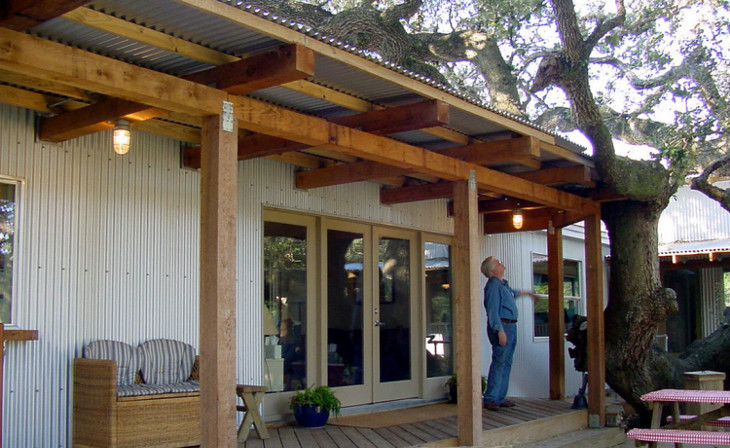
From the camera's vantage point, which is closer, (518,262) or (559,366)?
(559,366)

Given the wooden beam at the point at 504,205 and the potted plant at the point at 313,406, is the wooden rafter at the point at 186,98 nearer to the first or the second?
the potted plant at the point at 313,406

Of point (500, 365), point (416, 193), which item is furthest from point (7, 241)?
point (500, 365)

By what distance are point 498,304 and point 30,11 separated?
608 centimetres

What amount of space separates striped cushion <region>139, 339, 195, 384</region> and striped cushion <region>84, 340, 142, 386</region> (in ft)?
0.29

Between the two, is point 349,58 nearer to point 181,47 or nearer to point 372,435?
point 181,47

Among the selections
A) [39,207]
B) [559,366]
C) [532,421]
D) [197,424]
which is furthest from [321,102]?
[559,366]

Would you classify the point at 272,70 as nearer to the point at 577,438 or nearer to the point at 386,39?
the point at 577,438

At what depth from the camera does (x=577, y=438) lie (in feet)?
27.6

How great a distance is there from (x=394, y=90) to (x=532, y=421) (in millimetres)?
4125

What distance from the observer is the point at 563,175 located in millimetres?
8375

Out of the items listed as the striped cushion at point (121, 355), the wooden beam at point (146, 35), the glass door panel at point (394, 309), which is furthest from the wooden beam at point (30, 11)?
the glass door panel at point (394, 309)

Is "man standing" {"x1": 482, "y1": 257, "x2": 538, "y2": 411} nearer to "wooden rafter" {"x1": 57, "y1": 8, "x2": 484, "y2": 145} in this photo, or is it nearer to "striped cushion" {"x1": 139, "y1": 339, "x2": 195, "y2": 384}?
"wooden rafter" {"x1": 57, "y1": 8, "x2": 484, "y2": 145}

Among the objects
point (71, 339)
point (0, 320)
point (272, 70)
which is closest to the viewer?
point (272, 70)

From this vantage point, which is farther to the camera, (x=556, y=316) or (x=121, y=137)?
(x=556, y=316)
